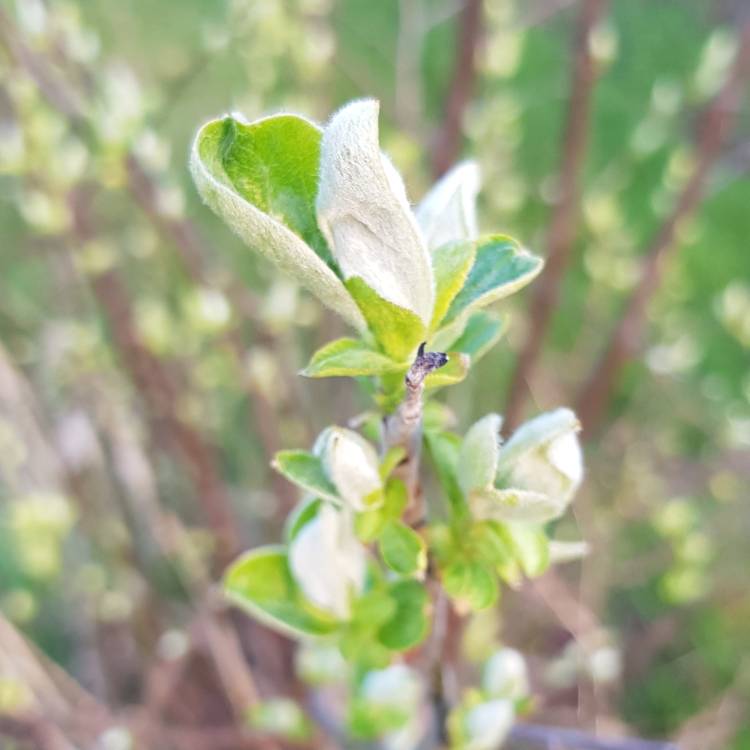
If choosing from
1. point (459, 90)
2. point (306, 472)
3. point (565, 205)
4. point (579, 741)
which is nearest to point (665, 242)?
point (565, 205)

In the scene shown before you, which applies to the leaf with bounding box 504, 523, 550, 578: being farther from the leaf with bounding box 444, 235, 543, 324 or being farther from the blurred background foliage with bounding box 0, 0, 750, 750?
the blurred background foliage with bounding box 0, 0, 750, 750

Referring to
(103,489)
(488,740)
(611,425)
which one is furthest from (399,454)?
(611,425)

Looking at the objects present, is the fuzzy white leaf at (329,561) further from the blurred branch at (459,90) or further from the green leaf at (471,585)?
the blurred branch at (459,90)

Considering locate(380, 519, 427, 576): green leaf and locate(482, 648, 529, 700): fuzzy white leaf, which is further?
locate(482, 648, 529, 700): fuzzy white leaf

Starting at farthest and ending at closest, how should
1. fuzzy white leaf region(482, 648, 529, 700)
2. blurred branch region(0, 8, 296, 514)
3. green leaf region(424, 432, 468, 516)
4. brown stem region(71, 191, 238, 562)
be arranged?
brown stem region(71, 191, 238, 562)
blurred branch region(0, 8, 296, 514)
fuzzy white leaf region(482, 648, 529, 700)
green leaf region(424, 432, 468, 516)

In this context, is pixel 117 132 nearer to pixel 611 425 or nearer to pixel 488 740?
pixel 488 740

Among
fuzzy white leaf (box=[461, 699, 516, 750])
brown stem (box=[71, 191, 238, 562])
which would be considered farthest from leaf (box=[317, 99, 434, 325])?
brown stem (box=[71, 191, 238, 562])

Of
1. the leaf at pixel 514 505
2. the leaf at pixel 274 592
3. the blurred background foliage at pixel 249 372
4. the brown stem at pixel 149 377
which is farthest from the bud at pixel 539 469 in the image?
the brown stem at pixel 149 377

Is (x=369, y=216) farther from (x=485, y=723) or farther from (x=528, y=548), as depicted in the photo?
(x=485, y=723)
